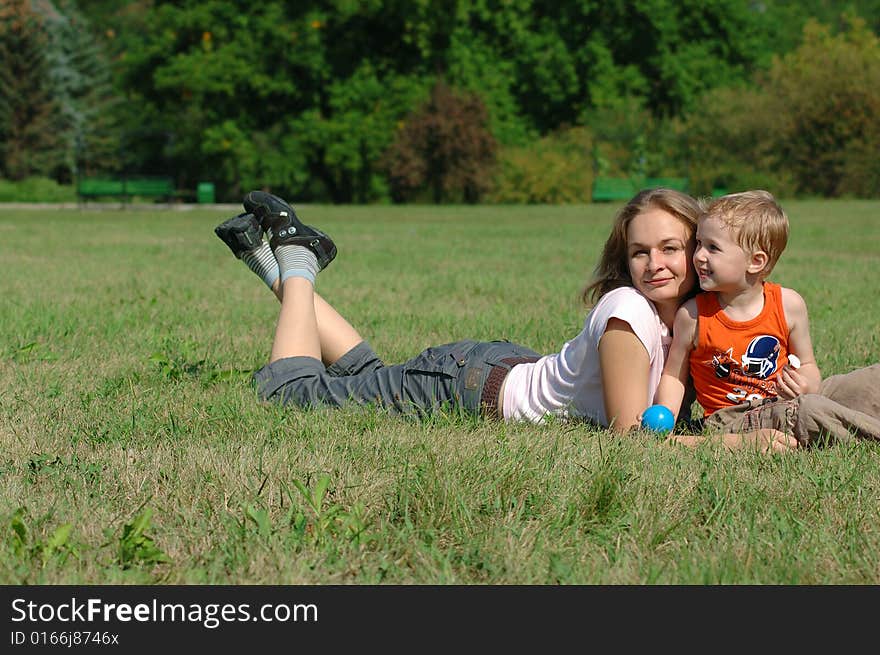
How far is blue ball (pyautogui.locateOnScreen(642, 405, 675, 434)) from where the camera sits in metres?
3.61

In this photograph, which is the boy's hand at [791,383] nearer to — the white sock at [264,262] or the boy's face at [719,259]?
the boy's face at [719,259]

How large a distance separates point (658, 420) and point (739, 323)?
462mm

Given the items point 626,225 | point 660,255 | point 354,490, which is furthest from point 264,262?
point 354,490

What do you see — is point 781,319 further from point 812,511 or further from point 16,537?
point 16,537

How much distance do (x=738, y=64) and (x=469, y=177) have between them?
14.7 m

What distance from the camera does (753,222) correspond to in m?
3.69

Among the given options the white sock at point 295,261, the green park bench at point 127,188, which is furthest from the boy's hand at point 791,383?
the green park bench at point 127,188

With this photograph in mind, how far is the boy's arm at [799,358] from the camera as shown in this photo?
3.78 m

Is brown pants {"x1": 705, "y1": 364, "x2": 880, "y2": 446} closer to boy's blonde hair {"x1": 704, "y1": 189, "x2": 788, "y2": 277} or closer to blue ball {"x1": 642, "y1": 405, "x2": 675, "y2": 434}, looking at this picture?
blue ball {"x1": 642, "y1": 405, "x2": 675, "y2": 434}

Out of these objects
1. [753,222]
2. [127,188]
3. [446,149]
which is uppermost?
[446,149]

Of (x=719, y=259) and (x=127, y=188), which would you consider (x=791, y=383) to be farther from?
(x=127, y=188)

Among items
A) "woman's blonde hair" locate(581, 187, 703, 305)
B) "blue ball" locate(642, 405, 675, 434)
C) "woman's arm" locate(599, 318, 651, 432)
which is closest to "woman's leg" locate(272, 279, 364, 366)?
"woman's blonde hair" locate(581, 187, 703, 305)

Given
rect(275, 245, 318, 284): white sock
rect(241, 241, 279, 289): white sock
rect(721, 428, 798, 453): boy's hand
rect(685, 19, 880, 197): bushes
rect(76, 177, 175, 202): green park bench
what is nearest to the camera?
rect(721, 428, 798, 453): boy's hand

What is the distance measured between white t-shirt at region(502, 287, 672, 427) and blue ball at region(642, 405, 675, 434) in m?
0.16
